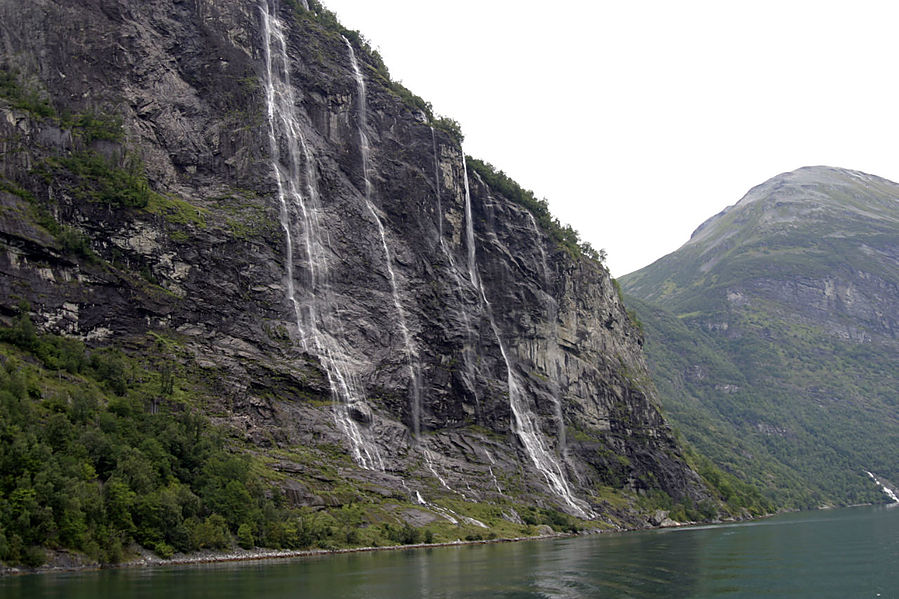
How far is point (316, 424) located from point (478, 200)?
64.0 meters

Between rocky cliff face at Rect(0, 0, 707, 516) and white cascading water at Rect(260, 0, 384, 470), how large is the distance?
33cm

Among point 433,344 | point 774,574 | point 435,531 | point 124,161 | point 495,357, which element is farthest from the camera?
point 495,357

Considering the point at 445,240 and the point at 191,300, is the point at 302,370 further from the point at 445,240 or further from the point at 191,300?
the point at 445,240

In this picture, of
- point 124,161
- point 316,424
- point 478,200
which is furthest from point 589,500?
point 124,161

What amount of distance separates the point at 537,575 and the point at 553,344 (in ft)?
287

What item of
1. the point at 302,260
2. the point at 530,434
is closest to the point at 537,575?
the point at 302,260

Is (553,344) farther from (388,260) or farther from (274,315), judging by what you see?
(274,315)

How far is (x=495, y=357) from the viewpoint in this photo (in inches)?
5123

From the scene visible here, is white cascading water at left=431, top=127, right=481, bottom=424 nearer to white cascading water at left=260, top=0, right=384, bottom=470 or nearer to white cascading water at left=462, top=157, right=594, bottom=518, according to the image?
white cascading water at left=462, top=157, right=594, bottom=518

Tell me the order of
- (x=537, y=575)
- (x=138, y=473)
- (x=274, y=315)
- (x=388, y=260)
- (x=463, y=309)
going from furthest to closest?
(x=463, y=309), (x=388, y=260), (x=274, y=315), (x=138, y=473), (x=537, y=575)

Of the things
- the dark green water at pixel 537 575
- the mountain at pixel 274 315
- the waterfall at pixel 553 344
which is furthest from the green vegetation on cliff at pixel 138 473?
the waterfall at pixel 553 344

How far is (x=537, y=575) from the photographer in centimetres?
5553

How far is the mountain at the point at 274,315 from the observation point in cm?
7275

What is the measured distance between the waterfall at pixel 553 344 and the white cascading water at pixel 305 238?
132ft
